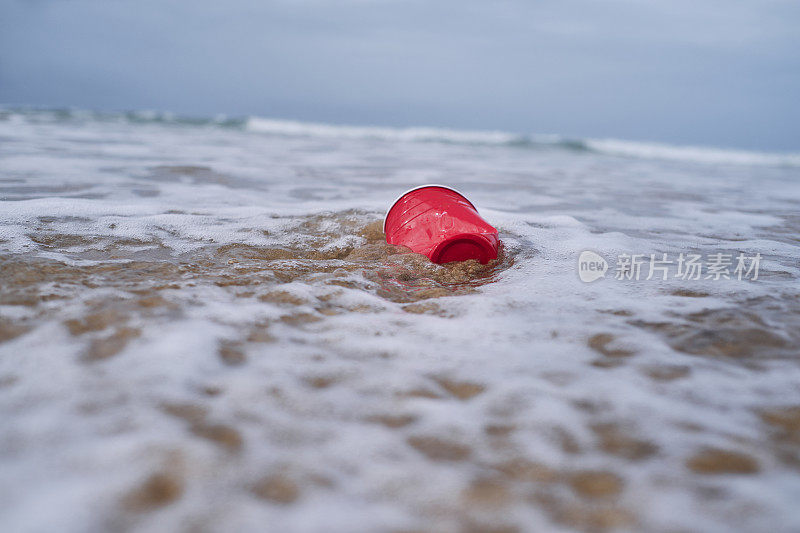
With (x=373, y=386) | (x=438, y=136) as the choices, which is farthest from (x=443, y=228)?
(x=438, y=136)

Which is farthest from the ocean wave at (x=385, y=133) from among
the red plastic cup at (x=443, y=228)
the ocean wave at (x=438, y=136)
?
the red plastic cup at (x=443, y=228)

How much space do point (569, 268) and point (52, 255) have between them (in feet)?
7.26

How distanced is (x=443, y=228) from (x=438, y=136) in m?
16.1

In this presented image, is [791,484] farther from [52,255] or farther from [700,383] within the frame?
[52,255]

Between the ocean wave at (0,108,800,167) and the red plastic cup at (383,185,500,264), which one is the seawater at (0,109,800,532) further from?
the ocean wave at (0,108,800,167)

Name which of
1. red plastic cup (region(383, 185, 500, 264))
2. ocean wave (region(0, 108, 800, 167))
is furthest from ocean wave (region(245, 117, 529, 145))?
red plastic cup (region(383, 185, 500, 264))

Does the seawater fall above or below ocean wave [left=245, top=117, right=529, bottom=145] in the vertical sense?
below

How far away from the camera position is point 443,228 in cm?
235

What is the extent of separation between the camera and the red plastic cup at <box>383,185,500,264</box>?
2.34 meters

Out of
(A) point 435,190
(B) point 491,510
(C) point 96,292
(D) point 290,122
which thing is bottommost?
(B) point 491,510

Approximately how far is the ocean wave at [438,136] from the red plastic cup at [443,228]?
13.9 metres

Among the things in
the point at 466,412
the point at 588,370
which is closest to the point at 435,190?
the point at 588,370

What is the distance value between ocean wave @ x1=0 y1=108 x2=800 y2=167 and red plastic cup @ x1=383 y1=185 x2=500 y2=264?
13.9 m

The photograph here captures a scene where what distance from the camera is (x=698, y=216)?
4121 millimetres
